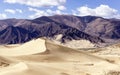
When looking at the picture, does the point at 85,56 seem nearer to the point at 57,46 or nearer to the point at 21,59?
the point at 57,46

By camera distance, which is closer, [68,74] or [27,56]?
[68,74]

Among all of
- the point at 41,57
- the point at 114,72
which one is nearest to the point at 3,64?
the point at 41,57

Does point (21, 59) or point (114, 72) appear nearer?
point (114, 72)

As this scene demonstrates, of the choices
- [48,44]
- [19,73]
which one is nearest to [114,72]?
[19,73]

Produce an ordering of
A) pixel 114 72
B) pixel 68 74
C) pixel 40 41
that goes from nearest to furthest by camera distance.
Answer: pixel 114 72, pixel 68 74, pixel 40 41

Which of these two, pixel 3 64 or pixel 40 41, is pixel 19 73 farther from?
pixel 40 41

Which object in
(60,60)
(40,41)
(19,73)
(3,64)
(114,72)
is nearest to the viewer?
(19,73)

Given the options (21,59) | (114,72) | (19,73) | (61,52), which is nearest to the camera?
(19,73)

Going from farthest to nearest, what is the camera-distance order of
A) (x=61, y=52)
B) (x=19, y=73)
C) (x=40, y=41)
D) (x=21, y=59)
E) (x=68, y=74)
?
(x=40, y=41) → (x=61, y=52) → (x=21, y=59) → (x=68, y=74) → (x=19, y=73)

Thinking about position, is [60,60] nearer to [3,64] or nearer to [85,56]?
[85,56]
